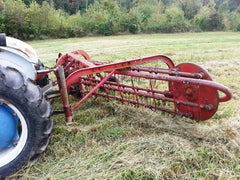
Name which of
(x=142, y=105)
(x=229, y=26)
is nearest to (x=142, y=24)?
(x=229, y=26)

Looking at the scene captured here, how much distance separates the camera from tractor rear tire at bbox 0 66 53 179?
5.50ft

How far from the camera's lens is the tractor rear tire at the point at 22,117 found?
1677 millimetres

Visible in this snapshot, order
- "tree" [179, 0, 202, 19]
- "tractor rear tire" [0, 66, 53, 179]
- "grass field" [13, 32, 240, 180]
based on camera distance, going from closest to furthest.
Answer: "tractor rear tire" [0, 66, 53, 179] < "grass field" [13, 32, 240, 180] < "tree" [179, 0, 202, 19]

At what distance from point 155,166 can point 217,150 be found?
0.68 metres

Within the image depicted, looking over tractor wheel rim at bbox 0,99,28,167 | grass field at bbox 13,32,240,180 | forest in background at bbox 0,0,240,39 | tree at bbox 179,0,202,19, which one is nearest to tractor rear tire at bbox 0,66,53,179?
tractor wheel rim at bbox 0,99,28,167

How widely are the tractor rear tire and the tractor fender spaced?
0.56 meters

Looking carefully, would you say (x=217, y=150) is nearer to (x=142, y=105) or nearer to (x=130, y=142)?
(x=130, y=142)

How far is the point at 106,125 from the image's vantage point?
8.63 ft

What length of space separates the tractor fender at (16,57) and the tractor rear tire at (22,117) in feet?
1.83

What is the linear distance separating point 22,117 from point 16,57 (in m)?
0.86

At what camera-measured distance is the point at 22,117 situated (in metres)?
1.75

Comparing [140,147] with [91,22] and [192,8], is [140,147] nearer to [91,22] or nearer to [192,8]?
[91,22]

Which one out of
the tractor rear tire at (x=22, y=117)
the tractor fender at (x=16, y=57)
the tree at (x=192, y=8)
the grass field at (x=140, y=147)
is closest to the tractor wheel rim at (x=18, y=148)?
the tractor rear tire at (x=22, y=117)

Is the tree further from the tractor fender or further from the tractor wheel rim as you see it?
the tractor wheel rim
